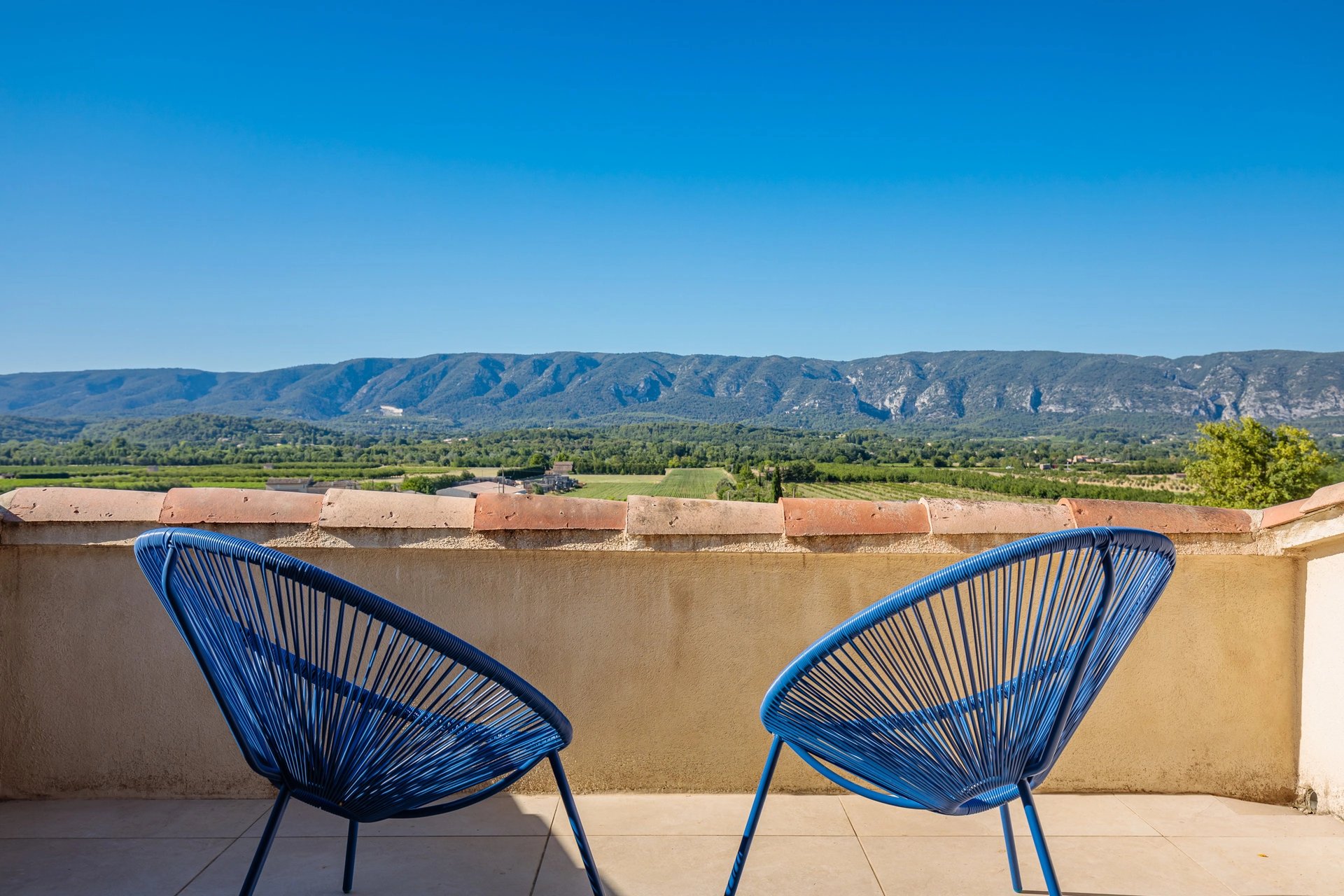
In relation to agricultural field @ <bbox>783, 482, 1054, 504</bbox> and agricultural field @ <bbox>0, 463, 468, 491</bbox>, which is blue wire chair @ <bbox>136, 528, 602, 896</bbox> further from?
agricultural field @ <bbox>0, 463, 468, 491</bbox>

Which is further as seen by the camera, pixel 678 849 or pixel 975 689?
pixel 678 849

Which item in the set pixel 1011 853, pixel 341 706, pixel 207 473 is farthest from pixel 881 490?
pixel 207 473

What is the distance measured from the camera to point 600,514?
2094 mm

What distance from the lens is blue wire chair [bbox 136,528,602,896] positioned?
1191 millimetres

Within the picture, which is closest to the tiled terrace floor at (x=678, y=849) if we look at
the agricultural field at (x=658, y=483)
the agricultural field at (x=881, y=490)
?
the agricultural field at (x=658, y=483)

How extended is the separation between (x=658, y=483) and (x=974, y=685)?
36757 millimetres

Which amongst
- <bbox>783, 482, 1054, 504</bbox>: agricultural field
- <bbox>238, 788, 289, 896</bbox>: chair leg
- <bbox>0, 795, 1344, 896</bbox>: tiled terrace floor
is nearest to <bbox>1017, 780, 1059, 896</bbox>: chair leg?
<bbox>0, 795, 1344, 896</bbox>: tiled terrace floor

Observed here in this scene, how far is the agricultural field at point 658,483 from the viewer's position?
31656mm

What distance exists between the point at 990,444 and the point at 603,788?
6353cm

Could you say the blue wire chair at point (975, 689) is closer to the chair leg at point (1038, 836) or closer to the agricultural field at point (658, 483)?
the chair leg at point (1038, 836)

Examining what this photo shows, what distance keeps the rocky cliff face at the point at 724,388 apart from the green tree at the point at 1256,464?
222 ft

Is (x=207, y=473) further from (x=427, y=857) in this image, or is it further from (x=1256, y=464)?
(x=427, y=857)

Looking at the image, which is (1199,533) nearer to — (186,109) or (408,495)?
(408,495)

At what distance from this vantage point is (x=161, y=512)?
2.06 metres
